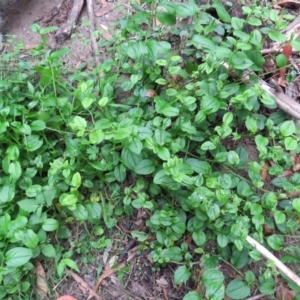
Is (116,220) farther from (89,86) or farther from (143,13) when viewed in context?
(143,13)

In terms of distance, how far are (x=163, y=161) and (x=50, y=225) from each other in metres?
0.82

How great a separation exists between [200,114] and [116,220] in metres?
0.91

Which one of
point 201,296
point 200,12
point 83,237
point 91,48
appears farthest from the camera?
point 91,48

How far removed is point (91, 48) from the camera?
3250mm

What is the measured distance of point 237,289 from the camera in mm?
2291

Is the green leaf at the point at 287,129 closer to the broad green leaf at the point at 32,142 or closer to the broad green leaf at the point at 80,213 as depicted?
the broad green leaf at the point at 80,213

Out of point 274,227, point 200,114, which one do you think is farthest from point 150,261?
point 200,114

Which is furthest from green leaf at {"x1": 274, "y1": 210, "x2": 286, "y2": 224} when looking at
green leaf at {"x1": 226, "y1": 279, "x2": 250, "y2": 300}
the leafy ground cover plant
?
green leaf at {"x1": 226, "y1": 279, "x2": 250, "y2": 300}

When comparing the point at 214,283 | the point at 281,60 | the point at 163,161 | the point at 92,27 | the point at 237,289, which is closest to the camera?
the point at 214,283

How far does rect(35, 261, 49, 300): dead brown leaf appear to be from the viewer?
2.47 meters

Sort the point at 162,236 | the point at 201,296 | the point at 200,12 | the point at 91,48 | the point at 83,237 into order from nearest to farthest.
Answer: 1. the point at 201,296
2. the point at 162,236
3. the point at 83,237
4. the point at 200,12
5. the point at 91,48

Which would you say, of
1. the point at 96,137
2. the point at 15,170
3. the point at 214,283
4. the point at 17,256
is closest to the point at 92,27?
the point at 96,137

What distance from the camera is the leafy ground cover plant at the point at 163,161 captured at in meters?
2.32

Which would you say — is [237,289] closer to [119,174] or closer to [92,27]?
[119,174]
